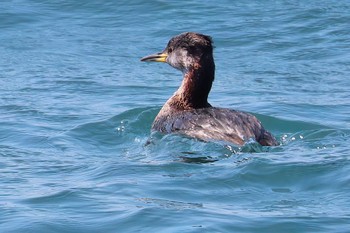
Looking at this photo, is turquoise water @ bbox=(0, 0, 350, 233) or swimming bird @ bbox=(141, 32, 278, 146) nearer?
turquoise water @ bbox=(0, 0, 350, 233)

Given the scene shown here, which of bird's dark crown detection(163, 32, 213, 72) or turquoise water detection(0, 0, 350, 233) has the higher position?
bird's dark crown detection(163, 32, 213, 72)

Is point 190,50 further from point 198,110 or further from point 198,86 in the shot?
point 198,110

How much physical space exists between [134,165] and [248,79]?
17.2 feet

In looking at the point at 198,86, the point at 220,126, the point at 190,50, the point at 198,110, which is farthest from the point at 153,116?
the point at 220,126

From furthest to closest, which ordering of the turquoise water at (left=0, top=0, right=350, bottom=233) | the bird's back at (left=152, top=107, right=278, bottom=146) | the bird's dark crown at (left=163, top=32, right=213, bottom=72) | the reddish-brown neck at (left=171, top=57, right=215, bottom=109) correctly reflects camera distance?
the reddish-brown neck at (left=171, top=57, right=215, bottom=109), the bird's dark crown at (left=163, top=32, right=213, bottom=72), the bird's back at (left=152, top=107, right=278, bottom=146), the turquoise water at (left=0, top=0, right=350, bottom=233)

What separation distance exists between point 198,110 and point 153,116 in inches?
56.2

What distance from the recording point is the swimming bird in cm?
1159

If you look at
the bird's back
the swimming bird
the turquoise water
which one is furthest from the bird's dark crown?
the turquoise water

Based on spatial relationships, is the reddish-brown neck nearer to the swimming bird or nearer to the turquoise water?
the swimming bird

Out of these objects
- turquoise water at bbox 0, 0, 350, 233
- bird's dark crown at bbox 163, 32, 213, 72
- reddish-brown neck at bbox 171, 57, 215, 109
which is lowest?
turquoise water at bbox 0, 0, 350, 233

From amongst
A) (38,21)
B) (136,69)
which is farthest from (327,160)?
(38,21)

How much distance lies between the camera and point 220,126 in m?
11.7

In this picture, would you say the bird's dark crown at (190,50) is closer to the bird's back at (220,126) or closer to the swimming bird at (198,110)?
the swimming bird at (198,110)

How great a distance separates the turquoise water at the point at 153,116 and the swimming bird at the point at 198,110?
0.58 feet
